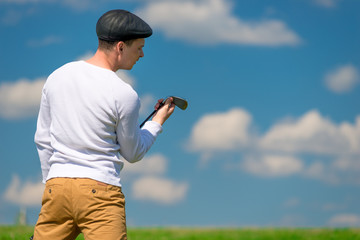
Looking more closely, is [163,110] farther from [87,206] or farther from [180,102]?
[87,206]

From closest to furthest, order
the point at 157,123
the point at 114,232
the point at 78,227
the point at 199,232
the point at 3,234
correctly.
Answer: the point at 114,232
the point at 78,227
the point at 157,123
the point at 3,234
the point at 199,232

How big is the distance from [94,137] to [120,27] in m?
0.77

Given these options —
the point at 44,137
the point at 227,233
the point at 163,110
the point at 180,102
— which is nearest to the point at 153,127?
the point at 163,110

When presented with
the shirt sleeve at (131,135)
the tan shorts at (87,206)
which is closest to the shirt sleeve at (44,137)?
the tan shorts at (87,206)

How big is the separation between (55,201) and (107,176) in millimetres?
390

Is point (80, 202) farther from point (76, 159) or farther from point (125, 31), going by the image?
point (125, 31)

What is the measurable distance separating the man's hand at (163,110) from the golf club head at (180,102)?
3 centimetres

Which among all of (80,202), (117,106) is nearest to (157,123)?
(117,106)

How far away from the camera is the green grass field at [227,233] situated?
27.2ft

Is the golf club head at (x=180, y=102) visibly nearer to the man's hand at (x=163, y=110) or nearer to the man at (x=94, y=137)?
the man's hand at (x=163, y=110)

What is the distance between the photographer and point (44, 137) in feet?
11.5

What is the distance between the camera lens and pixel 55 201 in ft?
10.5

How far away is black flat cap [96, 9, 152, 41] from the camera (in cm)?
330

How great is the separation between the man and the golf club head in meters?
0.45
